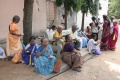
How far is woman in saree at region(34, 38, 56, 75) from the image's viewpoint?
5.14m

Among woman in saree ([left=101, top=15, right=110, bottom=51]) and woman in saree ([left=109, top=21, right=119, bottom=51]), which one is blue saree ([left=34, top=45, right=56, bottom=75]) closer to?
woman in saree ([left=101, top=15, right=110, bottom=51])

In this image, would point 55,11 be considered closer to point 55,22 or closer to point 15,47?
point 55,22

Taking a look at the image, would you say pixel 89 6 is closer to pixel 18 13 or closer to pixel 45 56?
pixel 18 13

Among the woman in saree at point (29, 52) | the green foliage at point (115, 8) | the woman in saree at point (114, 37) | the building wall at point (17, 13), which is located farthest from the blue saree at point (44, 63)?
the green foliage at point (115, 8)

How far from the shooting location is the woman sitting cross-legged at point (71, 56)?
18.9 ft

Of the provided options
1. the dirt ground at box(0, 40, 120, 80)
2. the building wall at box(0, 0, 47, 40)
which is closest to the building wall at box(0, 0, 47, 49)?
the building wall at box(0, 0, 47, 40)

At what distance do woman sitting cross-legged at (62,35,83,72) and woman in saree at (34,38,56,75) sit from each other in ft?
2.62

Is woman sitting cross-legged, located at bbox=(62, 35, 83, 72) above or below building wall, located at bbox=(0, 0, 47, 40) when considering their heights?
below

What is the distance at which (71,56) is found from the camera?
587 cm

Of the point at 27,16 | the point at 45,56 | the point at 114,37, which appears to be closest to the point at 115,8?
the point at 114,37

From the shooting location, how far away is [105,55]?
8.16 m

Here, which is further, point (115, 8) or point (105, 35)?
point (115, 8)

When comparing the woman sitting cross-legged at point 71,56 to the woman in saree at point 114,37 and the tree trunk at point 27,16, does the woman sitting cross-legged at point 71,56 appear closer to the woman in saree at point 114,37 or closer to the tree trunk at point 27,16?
the tree trunk at point 27,16

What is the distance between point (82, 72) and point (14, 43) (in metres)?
2.31
